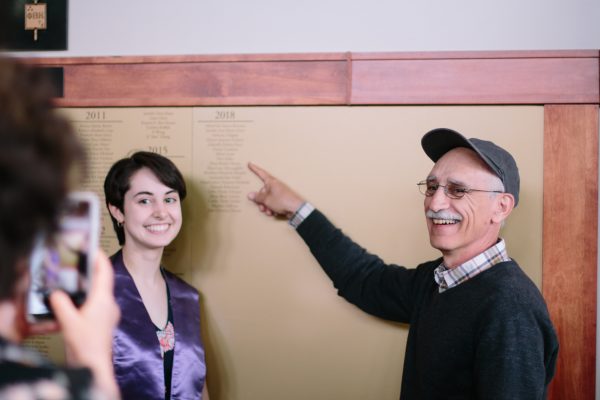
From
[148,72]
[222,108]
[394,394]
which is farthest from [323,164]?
[394,394]

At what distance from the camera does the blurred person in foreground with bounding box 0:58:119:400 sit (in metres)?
0.63

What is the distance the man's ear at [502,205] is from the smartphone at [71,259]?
127 centimetres

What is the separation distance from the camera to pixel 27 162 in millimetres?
630

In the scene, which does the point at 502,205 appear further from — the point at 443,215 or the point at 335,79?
the point at 335,79

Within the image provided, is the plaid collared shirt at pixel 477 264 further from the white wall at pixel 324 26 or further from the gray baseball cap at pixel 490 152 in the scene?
the white wall at pixel 324 26

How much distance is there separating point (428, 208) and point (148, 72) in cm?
143

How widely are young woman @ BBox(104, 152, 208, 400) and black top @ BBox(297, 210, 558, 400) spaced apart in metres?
0.83

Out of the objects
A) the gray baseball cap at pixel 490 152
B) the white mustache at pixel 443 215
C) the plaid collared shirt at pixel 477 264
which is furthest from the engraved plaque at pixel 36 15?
the plaid collared shirt at pixel 477 264

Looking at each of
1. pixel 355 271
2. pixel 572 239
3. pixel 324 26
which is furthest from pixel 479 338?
pixel 324 26

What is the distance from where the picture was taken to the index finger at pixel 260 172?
2.19 m

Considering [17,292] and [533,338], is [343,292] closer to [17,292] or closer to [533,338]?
[533,338]

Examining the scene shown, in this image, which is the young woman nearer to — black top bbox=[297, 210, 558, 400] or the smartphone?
black top bbox=[297, 210, 558, 400]

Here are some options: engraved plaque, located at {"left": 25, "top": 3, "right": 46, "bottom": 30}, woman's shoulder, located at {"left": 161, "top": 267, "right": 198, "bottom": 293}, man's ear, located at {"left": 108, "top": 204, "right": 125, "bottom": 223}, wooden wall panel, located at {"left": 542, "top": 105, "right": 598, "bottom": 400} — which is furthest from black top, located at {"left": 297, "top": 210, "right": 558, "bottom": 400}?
engraved plaque, located at {"left": 25, "top": 3, "right": 46, "bottom": 30}

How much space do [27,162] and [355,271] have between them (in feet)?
5.22
